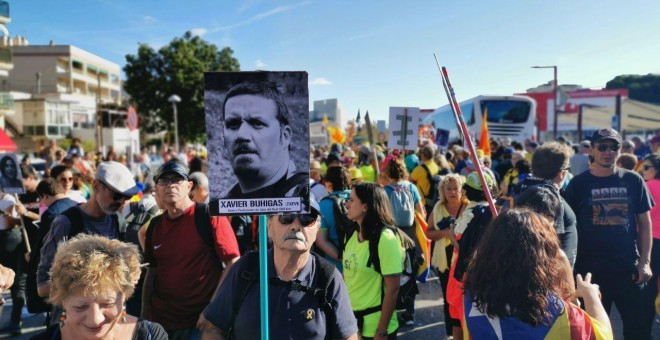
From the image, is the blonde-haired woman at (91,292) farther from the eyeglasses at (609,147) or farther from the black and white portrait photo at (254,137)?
the eyeglasses at (609,147)

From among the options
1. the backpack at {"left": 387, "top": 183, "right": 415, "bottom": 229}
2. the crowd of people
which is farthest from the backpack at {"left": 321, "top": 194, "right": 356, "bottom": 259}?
the backpack at {"left": 387, "top": 183, "right": 415, "bottom": 229}

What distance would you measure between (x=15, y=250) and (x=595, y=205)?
6020 millimetres

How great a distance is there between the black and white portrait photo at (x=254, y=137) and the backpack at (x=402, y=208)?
2884mm

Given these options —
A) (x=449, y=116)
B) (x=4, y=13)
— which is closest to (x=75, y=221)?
(x=449, y=116)

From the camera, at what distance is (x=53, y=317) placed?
9.30ft

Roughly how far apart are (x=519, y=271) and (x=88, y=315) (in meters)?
1.73

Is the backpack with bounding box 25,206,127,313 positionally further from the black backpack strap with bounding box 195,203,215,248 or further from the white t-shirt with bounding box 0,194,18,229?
the white t-shirt with bounding box 0,194,18,229

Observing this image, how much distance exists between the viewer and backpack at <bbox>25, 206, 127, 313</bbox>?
3.10 m

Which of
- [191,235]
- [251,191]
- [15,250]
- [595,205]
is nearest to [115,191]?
[191,235]

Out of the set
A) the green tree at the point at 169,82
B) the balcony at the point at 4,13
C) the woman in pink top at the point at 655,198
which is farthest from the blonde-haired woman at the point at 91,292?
the balcony at the point at 4,13

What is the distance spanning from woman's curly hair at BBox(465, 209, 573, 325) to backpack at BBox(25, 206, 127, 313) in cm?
245

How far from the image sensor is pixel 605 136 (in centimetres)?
391

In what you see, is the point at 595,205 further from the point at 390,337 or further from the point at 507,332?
the point at 507,332

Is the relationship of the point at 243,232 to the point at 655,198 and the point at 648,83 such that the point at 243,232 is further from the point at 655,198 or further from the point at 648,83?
the point at 648,83
